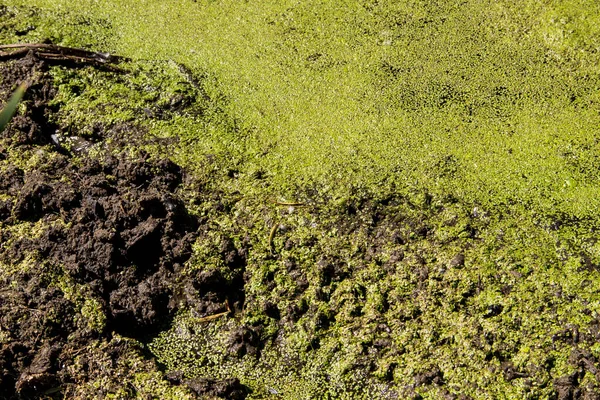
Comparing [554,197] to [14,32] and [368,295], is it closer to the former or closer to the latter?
[368,295]

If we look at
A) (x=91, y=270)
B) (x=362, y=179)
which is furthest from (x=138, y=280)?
(x=362, y=179)

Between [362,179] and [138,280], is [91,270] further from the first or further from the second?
[362,179]

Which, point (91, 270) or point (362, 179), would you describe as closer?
point (91, 270)
